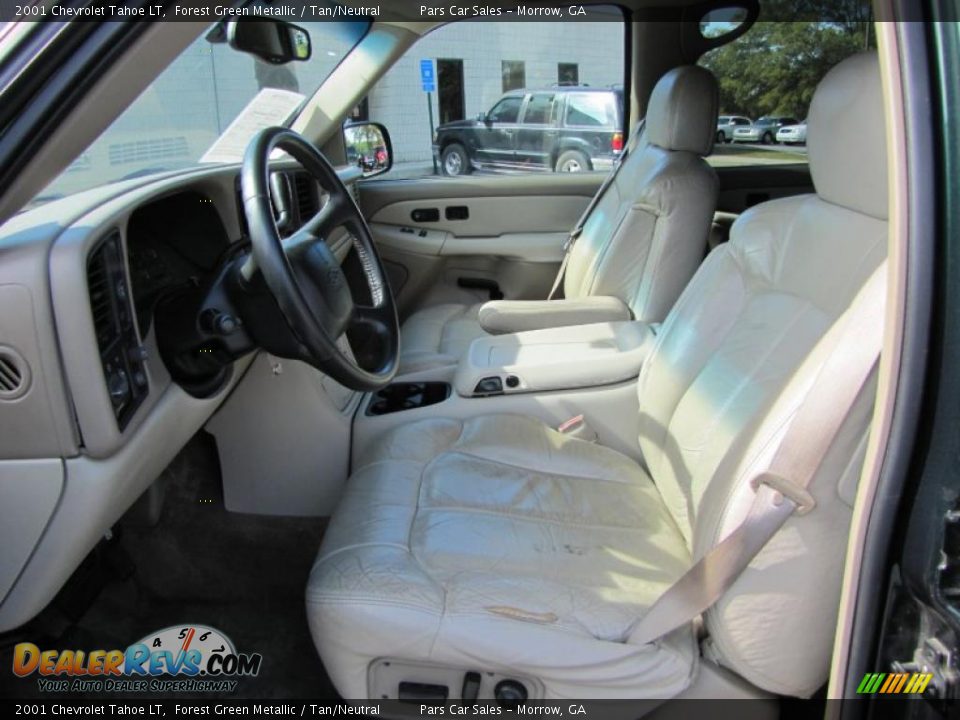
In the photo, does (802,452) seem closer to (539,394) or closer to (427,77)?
(539,394)

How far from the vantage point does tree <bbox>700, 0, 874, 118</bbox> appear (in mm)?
2090

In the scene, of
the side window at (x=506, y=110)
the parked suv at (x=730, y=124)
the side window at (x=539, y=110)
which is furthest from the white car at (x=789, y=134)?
the side window at (x=506, y=110)

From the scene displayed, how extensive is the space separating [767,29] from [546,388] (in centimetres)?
150

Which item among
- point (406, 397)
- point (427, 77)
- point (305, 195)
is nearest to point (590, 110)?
point (427, 77)

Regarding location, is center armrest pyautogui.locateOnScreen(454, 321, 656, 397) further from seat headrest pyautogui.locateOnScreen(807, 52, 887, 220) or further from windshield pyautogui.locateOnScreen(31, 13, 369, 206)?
windshield pyautogui.locateOnScreen(31, 13, 369, 206)

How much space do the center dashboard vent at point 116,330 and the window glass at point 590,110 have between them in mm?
2478

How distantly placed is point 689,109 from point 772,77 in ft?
1.65

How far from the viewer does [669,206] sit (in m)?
2.19

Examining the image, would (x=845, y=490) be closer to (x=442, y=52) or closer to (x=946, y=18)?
(x=946, y=18)

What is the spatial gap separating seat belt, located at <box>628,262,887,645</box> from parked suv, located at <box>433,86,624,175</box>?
2.37m

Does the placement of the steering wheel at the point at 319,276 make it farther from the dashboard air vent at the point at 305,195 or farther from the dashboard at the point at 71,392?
the dashboard air vent at the point at 305,195

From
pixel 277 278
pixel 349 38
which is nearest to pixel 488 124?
pixel 349 38

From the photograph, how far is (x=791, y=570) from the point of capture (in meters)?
1.01

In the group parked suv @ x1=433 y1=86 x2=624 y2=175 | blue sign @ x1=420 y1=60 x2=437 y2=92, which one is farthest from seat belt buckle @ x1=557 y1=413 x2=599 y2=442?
parked suv @ x1=433 y1=86 x2=624 y2=175
